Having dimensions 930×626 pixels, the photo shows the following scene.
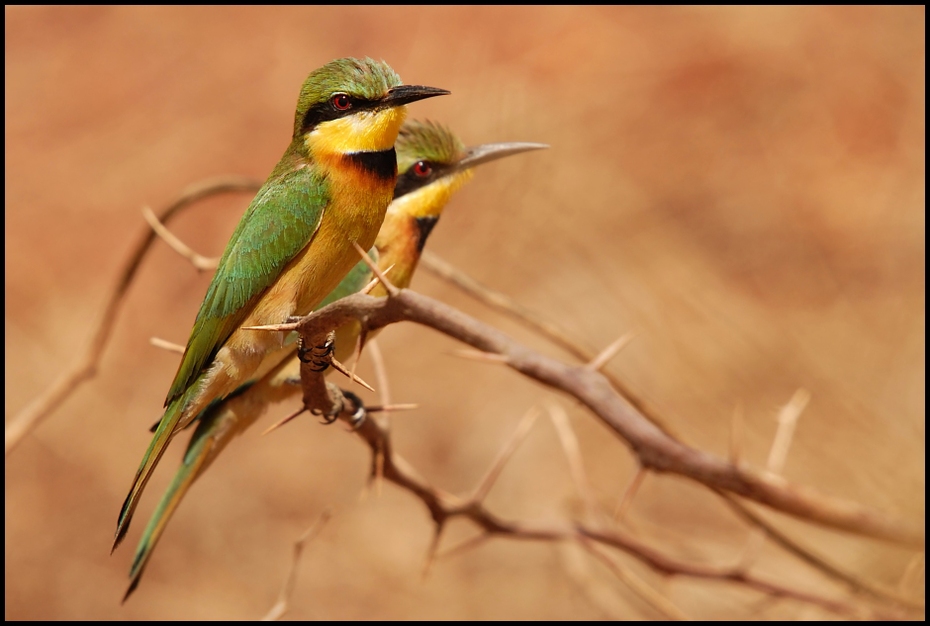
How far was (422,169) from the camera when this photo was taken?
6.35ft

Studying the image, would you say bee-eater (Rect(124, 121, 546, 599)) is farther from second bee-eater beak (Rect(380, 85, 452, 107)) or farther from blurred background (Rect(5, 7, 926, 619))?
blurred background (Rect(5, 7, 926, 619))

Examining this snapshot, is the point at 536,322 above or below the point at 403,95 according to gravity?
below

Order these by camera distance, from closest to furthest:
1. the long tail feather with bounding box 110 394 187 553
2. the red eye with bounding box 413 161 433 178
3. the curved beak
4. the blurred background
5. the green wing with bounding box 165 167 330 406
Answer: the long tail feather with bounding box 110 394 187 553
the green wing with bounding box 165 167 330 406
the curved beak
the red eye with bounding box 413 161 433 178
the blurred background

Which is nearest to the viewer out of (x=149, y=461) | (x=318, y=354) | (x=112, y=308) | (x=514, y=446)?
(x=149, y=461)

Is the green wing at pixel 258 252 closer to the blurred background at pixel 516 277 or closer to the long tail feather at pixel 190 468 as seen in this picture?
the long tail feather at pixel 190 468

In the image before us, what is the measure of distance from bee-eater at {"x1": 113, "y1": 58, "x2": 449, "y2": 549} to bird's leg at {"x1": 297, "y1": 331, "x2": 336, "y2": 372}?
0.15 metres

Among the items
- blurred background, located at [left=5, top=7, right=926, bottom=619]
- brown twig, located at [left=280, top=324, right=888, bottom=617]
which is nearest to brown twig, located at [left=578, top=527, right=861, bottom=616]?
brown twig, located at [left=280, top=324, right=888, bottom=617]

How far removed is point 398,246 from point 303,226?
25.5 inches

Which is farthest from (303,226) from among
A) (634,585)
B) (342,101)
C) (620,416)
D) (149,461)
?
(634,585)

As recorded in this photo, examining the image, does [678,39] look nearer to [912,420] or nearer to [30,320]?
[912,420]

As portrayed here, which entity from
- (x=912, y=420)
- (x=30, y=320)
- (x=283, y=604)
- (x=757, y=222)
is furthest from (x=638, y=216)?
(x=283, y=604)

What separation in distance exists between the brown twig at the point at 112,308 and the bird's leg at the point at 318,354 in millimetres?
585

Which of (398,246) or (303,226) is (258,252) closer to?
(303,226)

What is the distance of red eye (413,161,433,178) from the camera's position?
6.31 feet
